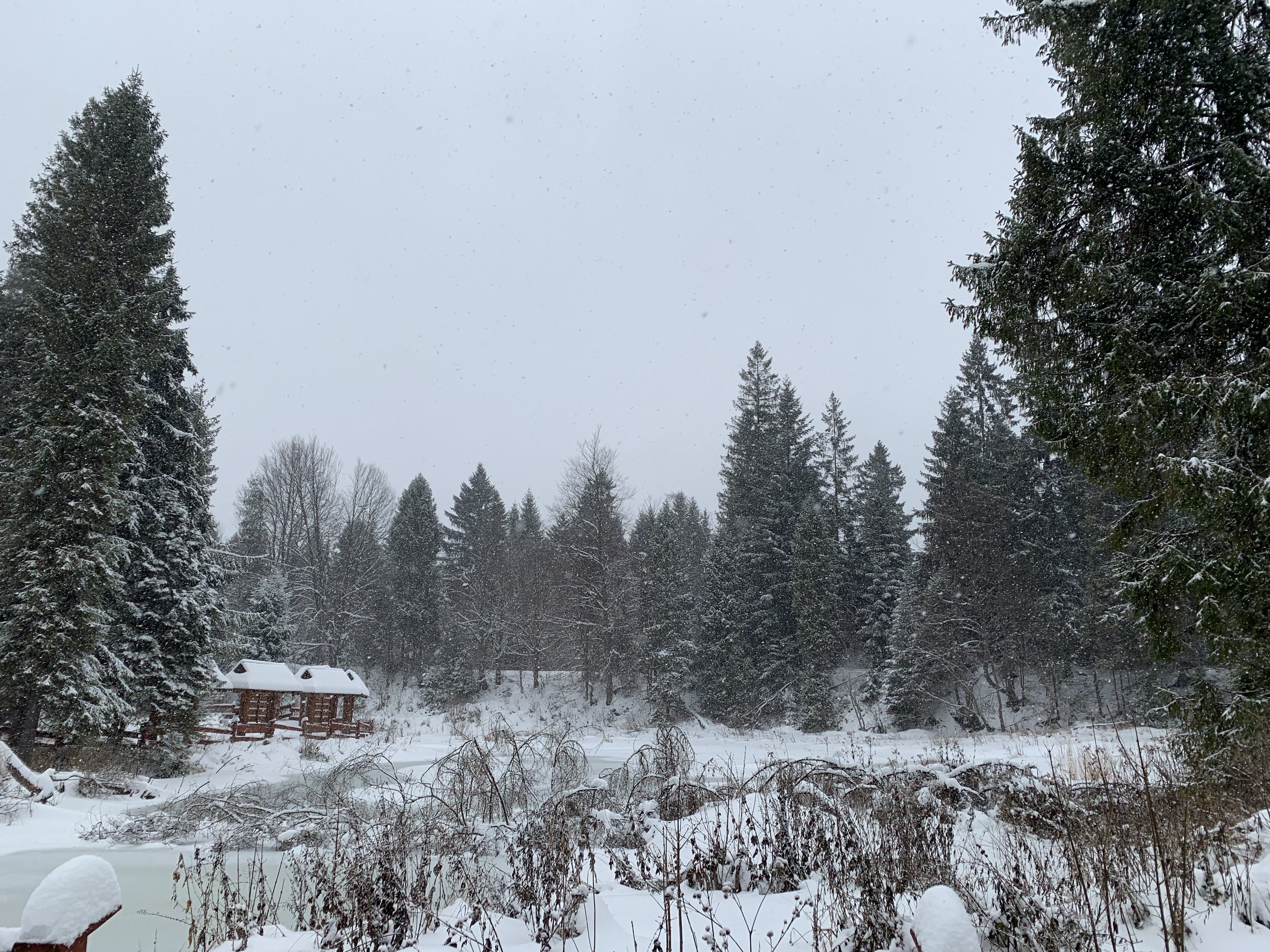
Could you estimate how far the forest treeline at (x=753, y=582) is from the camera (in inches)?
1010

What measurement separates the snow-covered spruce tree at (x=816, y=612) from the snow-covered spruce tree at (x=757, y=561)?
0.84 meters

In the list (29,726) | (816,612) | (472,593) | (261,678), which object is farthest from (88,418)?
(472,593)

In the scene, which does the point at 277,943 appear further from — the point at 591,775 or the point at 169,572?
the point at 169,572

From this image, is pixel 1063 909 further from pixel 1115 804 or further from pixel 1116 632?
pixel 1116 632

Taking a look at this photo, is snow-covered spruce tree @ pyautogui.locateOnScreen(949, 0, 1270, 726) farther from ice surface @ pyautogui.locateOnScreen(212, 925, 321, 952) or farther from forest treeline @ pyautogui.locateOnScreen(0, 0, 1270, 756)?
ice surface @ pyautogui.locateOnScreen(212, 925, 321, 952)

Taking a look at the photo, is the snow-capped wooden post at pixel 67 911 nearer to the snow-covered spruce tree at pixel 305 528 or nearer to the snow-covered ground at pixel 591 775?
the snow-covered ground at pixel 591 775

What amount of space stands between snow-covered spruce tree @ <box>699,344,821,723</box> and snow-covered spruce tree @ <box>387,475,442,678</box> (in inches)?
656

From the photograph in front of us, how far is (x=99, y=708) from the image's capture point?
1338 centimetres

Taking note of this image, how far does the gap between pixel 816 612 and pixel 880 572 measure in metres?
4.66

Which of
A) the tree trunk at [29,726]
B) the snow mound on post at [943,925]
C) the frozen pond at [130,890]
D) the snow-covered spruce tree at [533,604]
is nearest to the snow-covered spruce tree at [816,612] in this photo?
the snow-covered spruce tree at [533,604]

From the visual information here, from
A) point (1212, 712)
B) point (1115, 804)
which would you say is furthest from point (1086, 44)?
point (1115, 804)

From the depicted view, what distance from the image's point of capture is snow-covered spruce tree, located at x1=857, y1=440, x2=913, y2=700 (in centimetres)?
2966

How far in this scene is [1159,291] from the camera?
23.5ft

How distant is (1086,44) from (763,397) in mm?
29470
